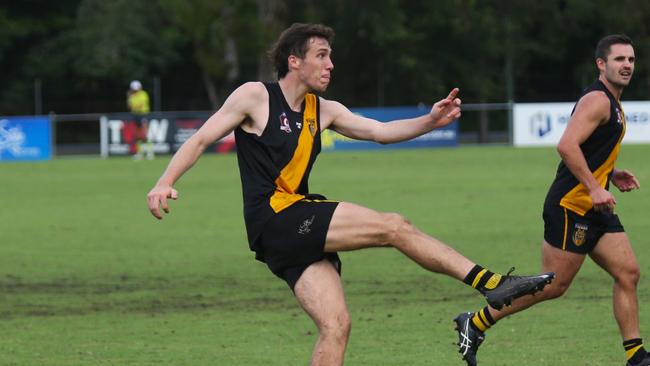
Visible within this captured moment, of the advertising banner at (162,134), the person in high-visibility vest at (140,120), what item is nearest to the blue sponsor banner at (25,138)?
the advertising banner at (162,134)

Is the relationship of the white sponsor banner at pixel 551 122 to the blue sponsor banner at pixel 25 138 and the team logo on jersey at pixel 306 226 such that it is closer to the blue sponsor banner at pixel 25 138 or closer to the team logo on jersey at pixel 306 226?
the blue sponsor banner at pixel 25 138

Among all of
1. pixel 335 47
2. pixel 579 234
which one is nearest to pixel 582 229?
pixel 579 234

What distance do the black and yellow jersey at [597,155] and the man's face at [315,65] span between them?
1.99 metres

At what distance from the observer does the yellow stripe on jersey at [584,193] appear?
8.62m

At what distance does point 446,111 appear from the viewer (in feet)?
25.2

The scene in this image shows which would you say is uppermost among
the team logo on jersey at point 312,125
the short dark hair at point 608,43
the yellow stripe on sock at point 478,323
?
the short dark hair at point 608,43

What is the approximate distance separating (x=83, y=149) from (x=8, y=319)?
1268 inches

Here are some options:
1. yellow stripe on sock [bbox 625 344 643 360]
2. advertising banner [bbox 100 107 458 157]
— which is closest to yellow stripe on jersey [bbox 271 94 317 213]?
yellow stripe on sock [bbox 625 344 643 360]

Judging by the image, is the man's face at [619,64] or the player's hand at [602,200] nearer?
the player's hand at [602,200]

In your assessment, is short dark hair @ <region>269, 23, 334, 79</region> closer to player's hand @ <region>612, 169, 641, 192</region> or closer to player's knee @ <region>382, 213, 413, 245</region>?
player's knee @ <region>382, 213, 413, 245</region>

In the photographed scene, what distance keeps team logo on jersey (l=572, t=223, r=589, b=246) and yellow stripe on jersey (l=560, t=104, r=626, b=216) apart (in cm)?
8

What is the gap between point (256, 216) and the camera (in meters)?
7.31

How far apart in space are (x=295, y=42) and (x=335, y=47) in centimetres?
4904

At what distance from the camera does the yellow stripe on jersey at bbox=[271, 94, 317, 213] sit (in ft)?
23.9
